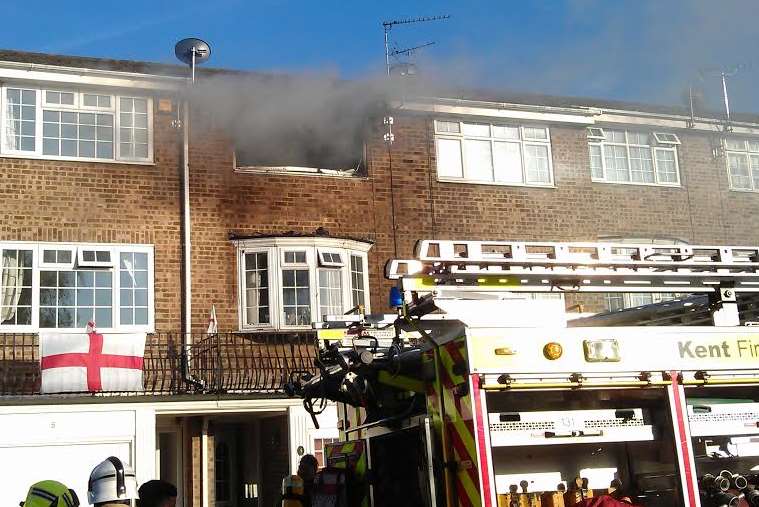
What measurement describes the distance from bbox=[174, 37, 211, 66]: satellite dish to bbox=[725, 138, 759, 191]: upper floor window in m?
10.5

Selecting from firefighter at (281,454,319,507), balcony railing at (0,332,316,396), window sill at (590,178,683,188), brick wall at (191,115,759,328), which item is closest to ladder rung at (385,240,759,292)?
firefighter at (281,454,319,507)

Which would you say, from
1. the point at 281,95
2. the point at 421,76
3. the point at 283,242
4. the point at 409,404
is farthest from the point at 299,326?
the point at 409,404

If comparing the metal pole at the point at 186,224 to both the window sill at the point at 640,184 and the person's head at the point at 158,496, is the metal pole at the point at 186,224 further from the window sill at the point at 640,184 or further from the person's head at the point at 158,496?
the person's head at the point at 158,496

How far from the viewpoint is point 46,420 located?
1270 cm

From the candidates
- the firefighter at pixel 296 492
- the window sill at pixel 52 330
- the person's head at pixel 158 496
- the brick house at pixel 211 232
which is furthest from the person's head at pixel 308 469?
the window sill at pixel 52 330

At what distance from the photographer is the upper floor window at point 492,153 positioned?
681 inches

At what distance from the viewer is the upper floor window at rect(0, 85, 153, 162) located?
49.0 ft

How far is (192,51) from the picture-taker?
15734 millimetres

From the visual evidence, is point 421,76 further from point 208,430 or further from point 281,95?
point 208,430

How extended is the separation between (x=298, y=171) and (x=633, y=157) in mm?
6805

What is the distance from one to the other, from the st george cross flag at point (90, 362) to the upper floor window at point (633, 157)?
9387mm

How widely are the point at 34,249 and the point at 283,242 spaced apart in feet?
12.7

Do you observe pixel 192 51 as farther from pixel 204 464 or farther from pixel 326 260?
pixel 204 464

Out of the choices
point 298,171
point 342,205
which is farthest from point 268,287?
point 298,171
